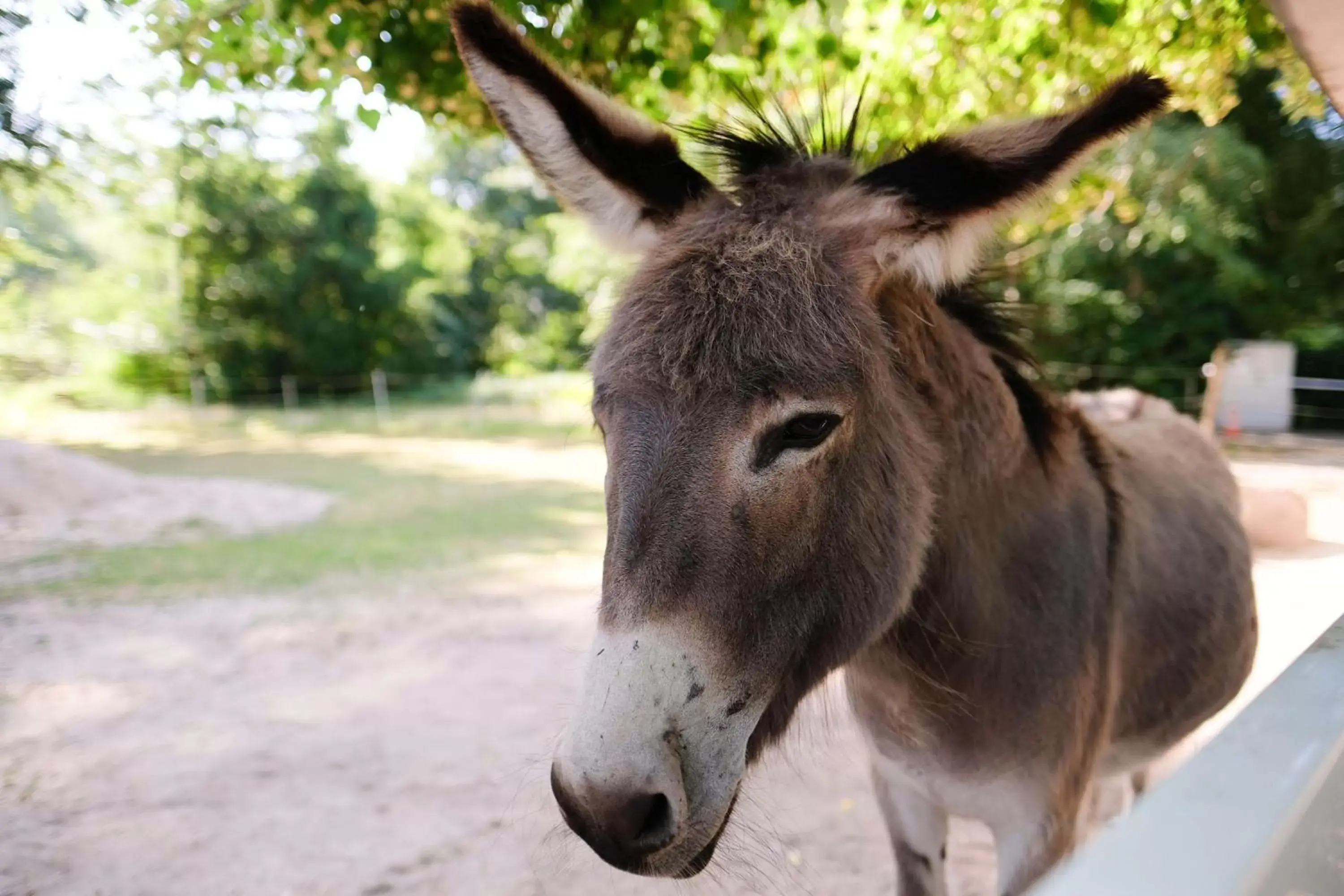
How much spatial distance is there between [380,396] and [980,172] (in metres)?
27.6

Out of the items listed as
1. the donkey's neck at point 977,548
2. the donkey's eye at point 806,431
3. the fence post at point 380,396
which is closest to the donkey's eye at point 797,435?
the donkey's eye at point 806,431

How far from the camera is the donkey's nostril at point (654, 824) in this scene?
121 centimetres

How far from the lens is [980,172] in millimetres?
1573

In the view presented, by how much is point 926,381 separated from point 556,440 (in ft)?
62.6

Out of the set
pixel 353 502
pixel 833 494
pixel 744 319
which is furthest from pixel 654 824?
pixel 353 502

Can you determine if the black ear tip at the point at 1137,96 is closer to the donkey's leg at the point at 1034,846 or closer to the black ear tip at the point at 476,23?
the black ear tip at the point at 476,23

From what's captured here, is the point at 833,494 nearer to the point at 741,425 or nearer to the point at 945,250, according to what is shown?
the point at 741,425

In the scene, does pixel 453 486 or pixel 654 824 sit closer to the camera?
pixel 654 824

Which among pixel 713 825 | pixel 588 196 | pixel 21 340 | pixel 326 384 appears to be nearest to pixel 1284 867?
pixel 713 825

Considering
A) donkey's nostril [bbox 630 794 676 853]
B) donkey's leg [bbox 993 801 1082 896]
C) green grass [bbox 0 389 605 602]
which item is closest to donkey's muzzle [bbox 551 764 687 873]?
donkey's nostril [bbox 630 794 676 853]

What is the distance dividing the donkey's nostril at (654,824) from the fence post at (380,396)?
23923 millimetres

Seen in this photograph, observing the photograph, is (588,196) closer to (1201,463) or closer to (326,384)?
(1201,463)

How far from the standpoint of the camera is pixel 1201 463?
142 inches

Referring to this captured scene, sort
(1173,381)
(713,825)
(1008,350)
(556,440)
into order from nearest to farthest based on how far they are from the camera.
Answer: (713,825), (1008,350), (1173,381), (556,440)
